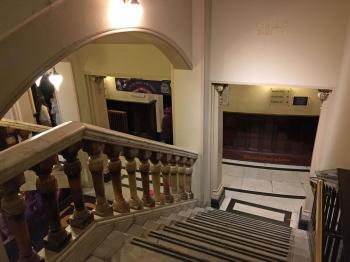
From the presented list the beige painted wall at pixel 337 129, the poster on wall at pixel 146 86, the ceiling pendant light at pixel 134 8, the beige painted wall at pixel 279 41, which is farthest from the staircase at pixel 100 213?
the poster on wall at pixel 146 86

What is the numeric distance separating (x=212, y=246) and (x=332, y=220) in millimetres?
1229

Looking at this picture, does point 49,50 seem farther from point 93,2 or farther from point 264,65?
point 264,65

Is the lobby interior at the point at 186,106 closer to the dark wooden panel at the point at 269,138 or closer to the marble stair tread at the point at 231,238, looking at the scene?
the dark wooden panel at the point at 269,138

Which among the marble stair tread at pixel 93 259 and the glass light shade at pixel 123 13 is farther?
the glass light shade at pixel 123 13

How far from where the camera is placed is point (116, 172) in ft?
6.86

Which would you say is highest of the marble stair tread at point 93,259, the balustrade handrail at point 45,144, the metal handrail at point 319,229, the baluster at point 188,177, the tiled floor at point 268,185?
the balustrade handrail at point 45,144

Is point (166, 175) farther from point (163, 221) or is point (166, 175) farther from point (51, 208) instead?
point (51, 208)

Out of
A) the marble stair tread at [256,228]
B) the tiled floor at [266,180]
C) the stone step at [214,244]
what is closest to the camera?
the stone step at [214,244]

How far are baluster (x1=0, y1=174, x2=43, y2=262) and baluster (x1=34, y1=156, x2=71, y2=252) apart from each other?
13cm

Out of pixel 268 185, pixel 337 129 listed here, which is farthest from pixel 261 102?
pixel 337 129

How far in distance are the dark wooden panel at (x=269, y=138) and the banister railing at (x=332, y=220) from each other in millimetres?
4548

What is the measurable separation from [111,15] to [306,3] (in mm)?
2734

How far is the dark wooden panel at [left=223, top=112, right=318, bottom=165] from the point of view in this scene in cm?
785

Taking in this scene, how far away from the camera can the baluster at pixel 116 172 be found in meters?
1.97
